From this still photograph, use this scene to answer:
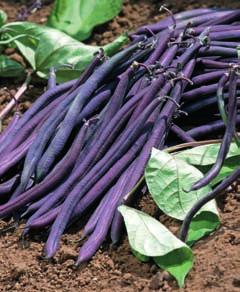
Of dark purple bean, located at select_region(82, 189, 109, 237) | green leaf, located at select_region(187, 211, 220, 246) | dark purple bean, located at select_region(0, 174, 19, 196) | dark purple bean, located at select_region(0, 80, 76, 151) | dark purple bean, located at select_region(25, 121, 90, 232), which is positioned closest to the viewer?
green leaf, located at select_region(187, 211, 220, 246)

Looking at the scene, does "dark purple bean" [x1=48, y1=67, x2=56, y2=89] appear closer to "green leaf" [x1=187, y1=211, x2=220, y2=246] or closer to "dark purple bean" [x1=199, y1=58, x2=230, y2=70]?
"dark purple bean" [x1=199, y1=58, x2=230, y2=70]

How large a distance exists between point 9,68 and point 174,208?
1267 millimetres

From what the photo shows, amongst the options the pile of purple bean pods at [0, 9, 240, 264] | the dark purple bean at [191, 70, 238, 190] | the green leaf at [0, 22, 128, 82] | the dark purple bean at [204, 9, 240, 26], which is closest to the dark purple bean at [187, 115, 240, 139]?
the pile of purple bean pods at [0, 9, 240, 264]

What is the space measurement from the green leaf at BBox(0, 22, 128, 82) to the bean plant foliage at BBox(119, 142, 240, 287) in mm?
792

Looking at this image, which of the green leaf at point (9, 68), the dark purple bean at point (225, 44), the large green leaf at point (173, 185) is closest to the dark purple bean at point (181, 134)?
the large green leaf at point (173, 185)

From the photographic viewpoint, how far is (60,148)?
294 centimetres

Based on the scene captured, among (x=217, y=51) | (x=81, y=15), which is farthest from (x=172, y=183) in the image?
(x=81, y=15)

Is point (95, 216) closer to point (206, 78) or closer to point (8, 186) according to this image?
point (8, 186)

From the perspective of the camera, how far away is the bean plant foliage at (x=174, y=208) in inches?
96.7

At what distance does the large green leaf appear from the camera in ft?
8.57

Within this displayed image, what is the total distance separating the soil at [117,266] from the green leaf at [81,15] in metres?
1.17

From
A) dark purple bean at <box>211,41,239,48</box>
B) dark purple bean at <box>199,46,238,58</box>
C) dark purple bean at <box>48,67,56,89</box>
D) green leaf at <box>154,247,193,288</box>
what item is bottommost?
green leaf at <box>154,247,193,288</box>

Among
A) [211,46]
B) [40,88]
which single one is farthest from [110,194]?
[40,88]

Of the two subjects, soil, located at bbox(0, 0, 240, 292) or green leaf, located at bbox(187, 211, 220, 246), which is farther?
green leaf, located at bbox(187, 211, 220, 246)
